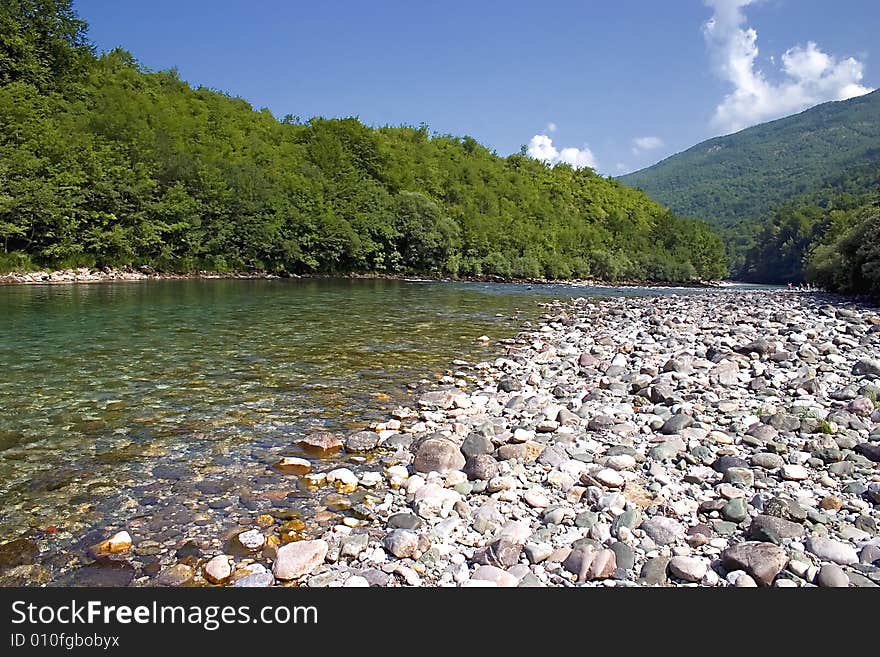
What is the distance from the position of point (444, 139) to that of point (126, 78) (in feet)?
226

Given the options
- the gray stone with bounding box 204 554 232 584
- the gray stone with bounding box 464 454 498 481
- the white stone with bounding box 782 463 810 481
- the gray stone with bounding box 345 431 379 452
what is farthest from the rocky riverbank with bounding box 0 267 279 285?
the white stone with bounding box 782 463 810 481

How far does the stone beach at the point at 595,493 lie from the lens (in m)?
3.78

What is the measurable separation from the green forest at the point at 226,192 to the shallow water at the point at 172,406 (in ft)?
90.0

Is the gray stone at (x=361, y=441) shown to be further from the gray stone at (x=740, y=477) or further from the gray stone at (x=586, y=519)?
the gray stone at (x=740, y=477)

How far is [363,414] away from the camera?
823 cm

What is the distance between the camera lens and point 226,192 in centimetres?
5641

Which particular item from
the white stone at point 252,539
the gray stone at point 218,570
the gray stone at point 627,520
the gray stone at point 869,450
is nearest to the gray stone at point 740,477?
the gray stone at point 627,520

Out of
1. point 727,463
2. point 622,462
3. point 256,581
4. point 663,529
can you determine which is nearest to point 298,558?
point 256,581

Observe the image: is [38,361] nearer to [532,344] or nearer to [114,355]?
[114,355]

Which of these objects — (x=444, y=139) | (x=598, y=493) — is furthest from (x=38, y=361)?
(x=444, y=139)

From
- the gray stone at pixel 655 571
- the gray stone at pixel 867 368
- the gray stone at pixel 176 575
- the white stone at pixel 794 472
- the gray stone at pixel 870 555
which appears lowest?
the gray stone at pixel 176 575

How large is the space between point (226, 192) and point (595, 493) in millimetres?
59601

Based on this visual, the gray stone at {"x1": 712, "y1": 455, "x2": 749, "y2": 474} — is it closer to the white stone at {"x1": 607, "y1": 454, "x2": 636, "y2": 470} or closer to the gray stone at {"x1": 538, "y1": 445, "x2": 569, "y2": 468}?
the white stone at {"x1": 607, "y1": 454, "x2": 636, "y2": 470}

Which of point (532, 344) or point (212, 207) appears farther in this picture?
point (212, 207)
